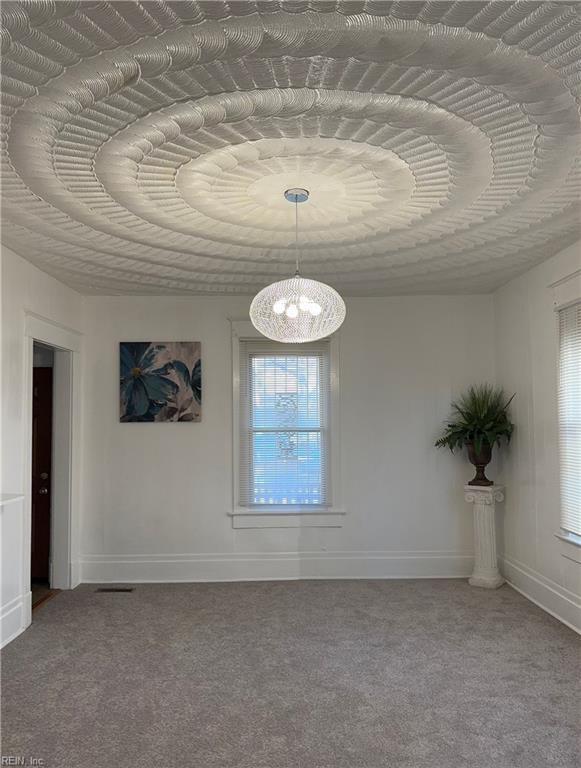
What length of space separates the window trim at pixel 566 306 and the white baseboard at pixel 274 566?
1447 millimetres

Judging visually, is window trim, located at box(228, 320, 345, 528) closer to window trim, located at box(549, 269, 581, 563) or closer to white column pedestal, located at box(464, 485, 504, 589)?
white column pedestal, located at box(464, 485, 504, 589)

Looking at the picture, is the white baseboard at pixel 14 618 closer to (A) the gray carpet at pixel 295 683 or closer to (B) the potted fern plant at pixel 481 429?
(A) the gray carpet at pixel 295 683

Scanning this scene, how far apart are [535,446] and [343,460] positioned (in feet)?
5.72

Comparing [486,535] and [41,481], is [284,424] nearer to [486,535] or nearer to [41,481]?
[486,535]

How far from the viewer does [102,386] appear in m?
5.59

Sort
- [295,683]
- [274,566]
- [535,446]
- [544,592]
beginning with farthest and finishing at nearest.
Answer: [274,566] < [535,446] < [544,592] < [295,683]

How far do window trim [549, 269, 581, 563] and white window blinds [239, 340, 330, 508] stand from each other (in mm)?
2116

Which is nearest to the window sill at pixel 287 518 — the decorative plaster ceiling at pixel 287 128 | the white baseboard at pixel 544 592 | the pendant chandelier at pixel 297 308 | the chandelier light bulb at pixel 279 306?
the white baseboard at pixel 544 592

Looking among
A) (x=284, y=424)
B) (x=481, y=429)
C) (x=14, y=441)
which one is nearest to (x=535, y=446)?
(x=481, y=429)

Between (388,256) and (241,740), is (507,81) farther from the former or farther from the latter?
(241,740)

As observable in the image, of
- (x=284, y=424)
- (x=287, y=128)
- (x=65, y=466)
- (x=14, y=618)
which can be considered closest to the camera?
(x=287, y=128)

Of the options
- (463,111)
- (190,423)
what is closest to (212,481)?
(190,423)

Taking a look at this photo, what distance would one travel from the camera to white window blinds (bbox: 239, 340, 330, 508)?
557 cm

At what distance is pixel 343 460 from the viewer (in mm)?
5586
